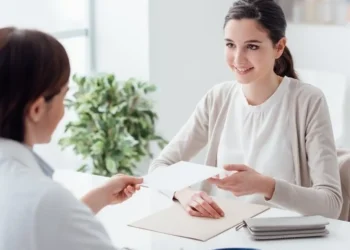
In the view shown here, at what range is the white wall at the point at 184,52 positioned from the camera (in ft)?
14.0

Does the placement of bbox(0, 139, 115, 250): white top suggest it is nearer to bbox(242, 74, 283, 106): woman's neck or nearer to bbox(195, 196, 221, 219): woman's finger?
bbox(195, 196, 221, 219): woman's finger

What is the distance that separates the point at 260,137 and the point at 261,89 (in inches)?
6.8

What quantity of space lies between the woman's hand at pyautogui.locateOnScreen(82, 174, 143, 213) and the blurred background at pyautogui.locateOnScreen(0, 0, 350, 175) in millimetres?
2038

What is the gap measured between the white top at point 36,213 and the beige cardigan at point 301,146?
39.8 inches

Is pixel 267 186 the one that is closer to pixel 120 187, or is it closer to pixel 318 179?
pixel 318 179

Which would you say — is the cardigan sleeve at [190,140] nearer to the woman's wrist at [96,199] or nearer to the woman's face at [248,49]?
the woman's face at [248,49]

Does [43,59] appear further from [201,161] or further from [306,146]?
[201,161]

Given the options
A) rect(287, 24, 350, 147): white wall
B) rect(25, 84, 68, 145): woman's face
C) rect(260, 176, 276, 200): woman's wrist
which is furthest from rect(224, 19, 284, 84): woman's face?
rect(287, 24, 350, 147): white wall

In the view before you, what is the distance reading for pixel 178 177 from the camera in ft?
7.09

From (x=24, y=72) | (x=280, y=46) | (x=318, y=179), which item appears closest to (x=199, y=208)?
(x=318, y=179)

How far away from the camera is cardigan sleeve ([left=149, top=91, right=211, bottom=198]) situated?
2.67 m

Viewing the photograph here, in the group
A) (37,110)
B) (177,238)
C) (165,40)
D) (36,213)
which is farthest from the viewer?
(165,40)

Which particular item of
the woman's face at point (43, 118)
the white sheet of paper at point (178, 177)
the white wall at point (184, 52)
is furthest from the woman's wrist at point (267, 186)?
the white wall at point (184, 52)

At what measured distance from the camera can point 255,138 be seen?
258cm
